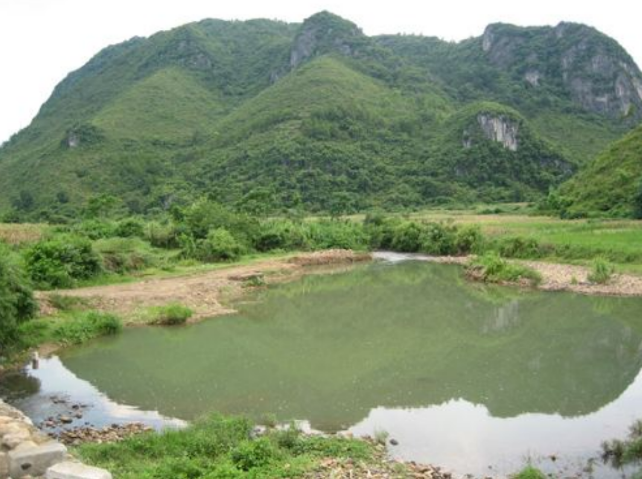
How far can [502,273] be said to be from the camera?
32.3 metres

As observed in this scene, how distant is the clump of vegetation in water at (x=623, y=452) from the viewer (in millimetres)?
10914

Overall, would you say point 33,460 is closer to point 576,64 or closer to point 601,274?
point 601,274

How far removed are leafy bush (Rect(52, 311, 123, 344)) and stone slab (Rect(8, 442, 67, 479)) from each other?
43.7 ft

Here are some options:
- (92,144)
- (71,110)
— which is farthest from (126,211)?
(71,110)

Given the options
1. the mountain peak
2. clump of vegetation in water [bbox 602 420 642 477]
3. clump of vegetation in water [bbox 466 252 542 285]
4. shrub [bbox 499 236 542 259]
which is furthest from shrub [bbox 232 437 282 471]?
the mountain peak

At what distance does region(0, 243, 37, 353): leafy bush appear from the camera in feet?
56.3

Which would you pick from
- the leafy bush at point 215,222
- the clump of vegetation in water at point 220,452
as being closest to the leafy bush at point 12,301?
the clump of vegetation in water at point 220,452

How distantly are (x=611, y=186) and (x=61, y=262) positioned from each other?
146ft

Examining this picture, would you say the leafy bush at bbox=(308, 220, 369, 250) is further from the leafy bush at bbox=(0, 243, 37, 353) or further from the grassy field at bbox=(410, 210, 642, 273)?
the leafy bush at bbox=(0, 243, 37, 353)

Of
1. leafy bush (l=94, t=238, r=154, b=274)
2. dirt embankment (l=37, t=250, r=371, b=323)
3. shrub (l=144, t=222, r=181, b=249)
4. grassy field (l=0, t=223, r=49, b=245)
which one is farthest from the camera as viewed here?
shrub (l=144, t=222, r=181, b=249)

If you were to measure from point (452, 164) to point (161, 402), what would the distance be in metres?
102

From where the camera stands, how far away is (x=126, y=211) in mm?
88625

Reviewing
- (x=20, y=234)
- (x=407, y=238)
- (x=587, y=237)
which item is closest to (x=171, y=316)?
(x=20, y=234)

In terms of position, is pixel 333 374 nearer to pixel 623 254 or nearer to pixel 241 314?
pixel 241 314
